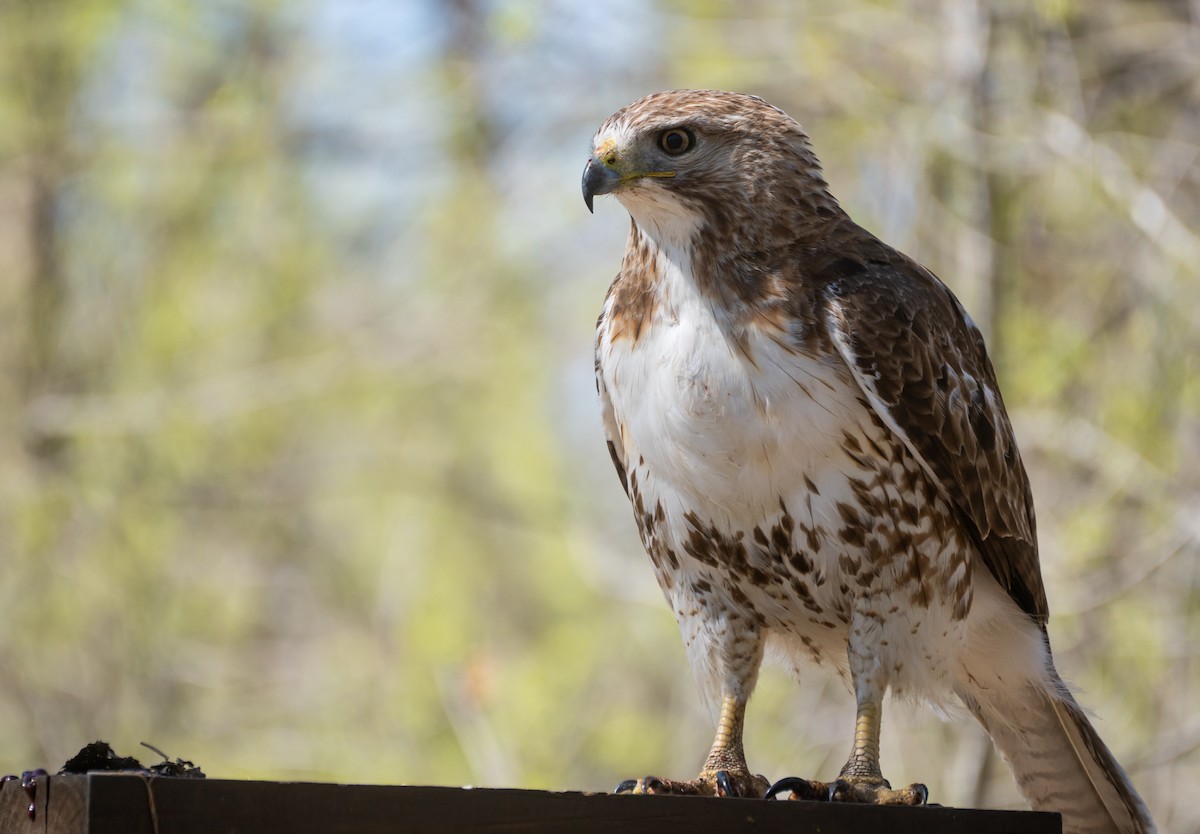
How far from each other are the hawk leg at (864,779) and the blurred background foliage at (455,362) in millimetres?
2185

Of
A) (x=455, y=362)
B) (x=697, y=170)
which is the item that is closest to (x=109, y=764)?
(x=697, y=170)

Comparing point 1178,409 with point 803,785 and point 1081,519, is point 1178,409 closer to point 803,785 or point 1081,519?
point 1081,519

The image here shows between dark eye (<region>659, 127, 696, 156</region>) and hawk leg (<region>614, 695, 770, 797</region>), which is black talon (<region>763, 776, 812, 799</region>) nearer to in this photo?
hawk leg (<region>614, 695, 770, 797</region>)

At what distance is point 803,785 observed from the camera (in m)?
2.54

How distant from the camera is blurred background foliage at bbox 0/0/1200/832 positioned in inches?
217

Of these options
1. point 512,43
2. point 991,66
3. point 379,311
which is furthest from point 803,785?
point 379,311

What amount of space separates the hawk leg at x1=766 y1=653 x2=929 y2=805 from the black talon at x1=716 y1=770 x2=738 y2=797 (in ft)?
0.33

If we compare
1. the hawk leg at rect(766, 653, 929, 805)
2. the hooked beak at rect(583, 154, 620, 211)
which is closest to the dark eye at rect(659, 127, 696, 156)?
the hooked beak at rect(583, 154, 620, 211)

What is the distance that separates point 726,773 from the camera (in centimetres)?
276

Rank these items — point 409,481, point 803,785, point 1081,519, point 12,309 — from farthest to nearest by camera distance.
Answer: point 409,481, point 12,309, point 1081,519, point 803,785

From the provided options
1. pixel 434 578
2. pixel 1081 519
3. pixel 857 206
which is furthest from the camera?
pixel 434 578

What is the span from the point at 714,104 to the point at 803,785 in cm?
132

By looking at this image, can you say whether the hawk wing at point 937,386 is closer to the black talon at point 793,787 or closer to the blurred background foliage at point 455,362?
the black talon at point 793,787

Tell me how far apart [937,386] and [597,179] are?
0.76 m
